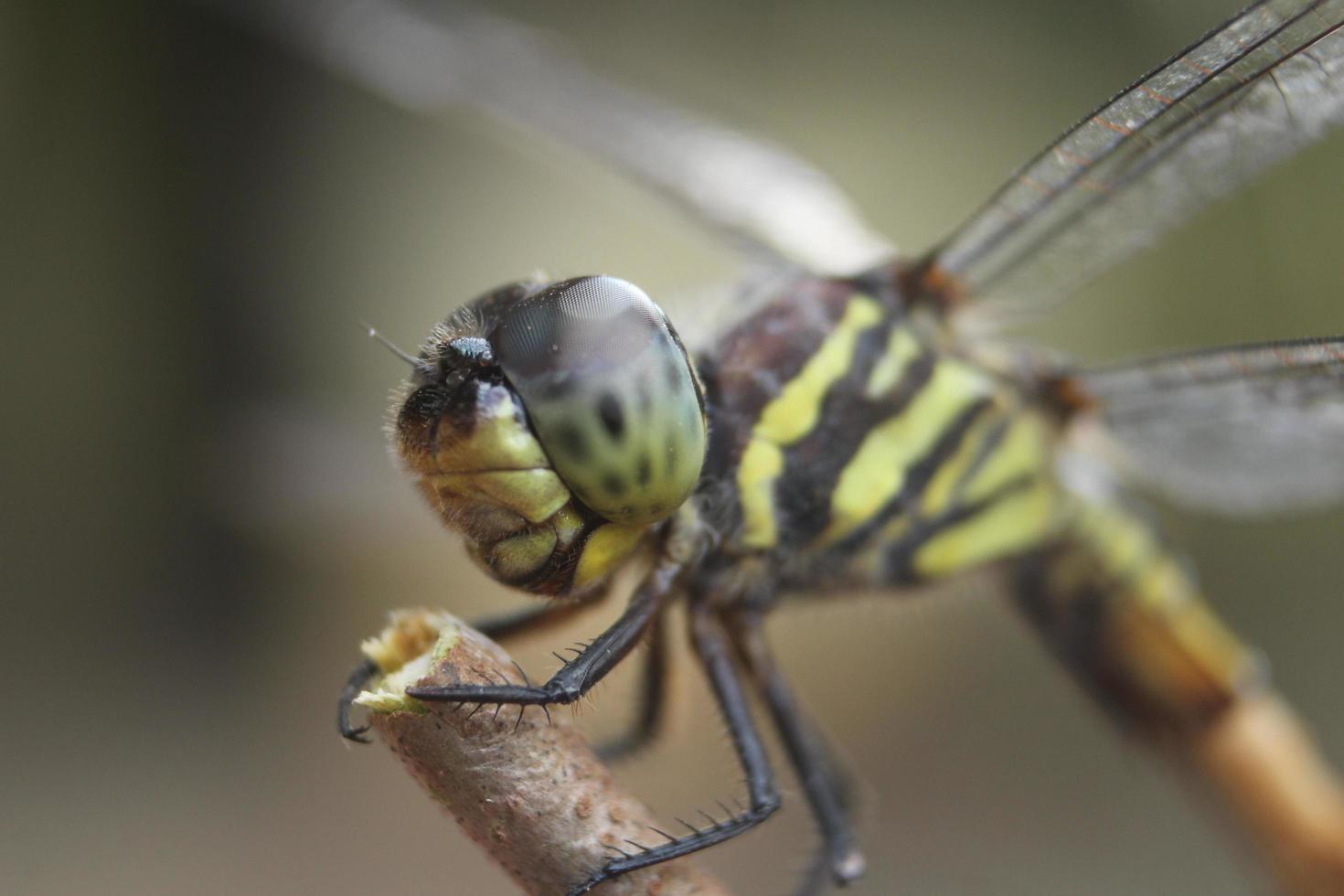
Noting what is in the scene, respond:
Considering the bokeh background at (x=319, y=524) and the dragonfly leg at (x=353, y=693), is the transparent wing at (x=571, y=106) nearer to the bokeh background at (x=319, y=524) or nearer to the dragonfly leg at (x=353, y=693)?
the bokeh background at (x=319, y=524)

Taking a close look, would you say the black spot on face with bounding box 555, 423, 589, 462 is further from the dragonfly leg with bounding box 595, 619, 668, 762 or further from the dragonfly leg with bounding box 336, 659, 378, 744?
the dragonfly leg with bounding box 595, 619, 668, 762

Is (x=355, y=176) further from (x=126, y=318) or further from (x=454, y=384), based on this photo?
(x=454, y=384)

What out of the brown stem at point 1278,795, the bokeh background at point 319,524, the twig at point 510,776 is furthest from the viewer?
the bokeh background at point 319,524

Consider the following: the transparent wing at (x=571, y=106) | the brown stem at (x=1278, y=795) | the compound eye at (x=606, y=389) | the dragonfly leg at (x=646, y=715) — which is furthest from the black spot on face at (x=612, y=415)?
the brown stem at (x=1278, y=795)

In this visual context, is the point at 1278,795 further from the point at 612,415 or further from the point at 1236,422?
the point at 612,415

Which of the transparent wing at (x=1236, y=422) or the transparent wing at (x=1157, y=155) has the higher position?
the transparent wing at (x=1157, y=155)

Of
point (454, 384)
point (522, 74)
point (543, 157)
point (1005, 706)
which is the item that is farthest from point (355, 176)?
point (454, 384)
